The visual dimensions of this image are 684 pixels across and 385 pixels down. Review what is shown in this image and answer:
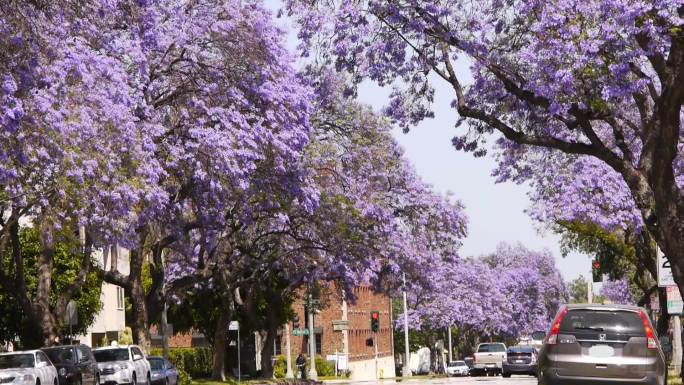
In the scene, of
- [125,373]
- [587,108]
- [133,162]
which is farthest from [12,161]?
[125,373]

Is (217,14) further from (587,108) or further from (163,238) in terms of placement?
(587,108)

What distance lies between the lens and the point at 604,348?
19.2m

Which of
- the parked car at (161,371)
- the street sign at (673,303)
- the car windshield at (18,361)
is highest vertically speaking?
the street sign at (673,303)

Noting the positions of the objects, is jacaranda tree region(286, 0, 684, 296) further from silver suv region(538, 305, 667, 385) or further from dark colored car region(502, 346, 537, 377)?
dark colored car region(502, 346, 537, 377)

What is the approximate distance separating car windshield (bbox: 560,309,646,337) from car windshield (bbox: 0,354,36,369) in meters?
14.1

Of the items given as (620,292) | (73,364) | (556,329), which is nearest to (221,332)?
(73,364)

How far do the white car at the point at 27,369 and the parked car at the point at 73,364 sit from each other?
1.09 m

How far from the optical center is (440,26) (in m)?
22.3

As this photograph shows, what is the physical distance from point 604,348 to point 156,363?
24.7 metres

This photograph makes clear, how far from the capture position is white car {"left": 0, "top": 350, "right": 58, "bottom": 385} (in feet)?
92.0

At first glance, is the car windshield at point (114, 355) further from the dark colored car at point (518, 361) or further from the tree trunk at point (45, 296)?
the dark colored car at point (518, 361)

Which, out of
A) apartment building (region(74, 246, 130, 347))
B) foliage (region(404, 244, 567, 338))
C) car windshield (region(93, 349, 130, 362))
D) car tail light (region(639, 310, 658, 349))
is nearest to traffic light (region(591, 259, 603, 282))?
car windshield (region(93, 349, 130, 362))

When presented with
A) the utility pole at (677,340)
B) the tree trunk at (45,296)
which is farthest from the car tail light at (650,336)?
the utility pole at (677,340)

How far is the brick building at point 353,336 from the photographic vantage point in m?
97.9
